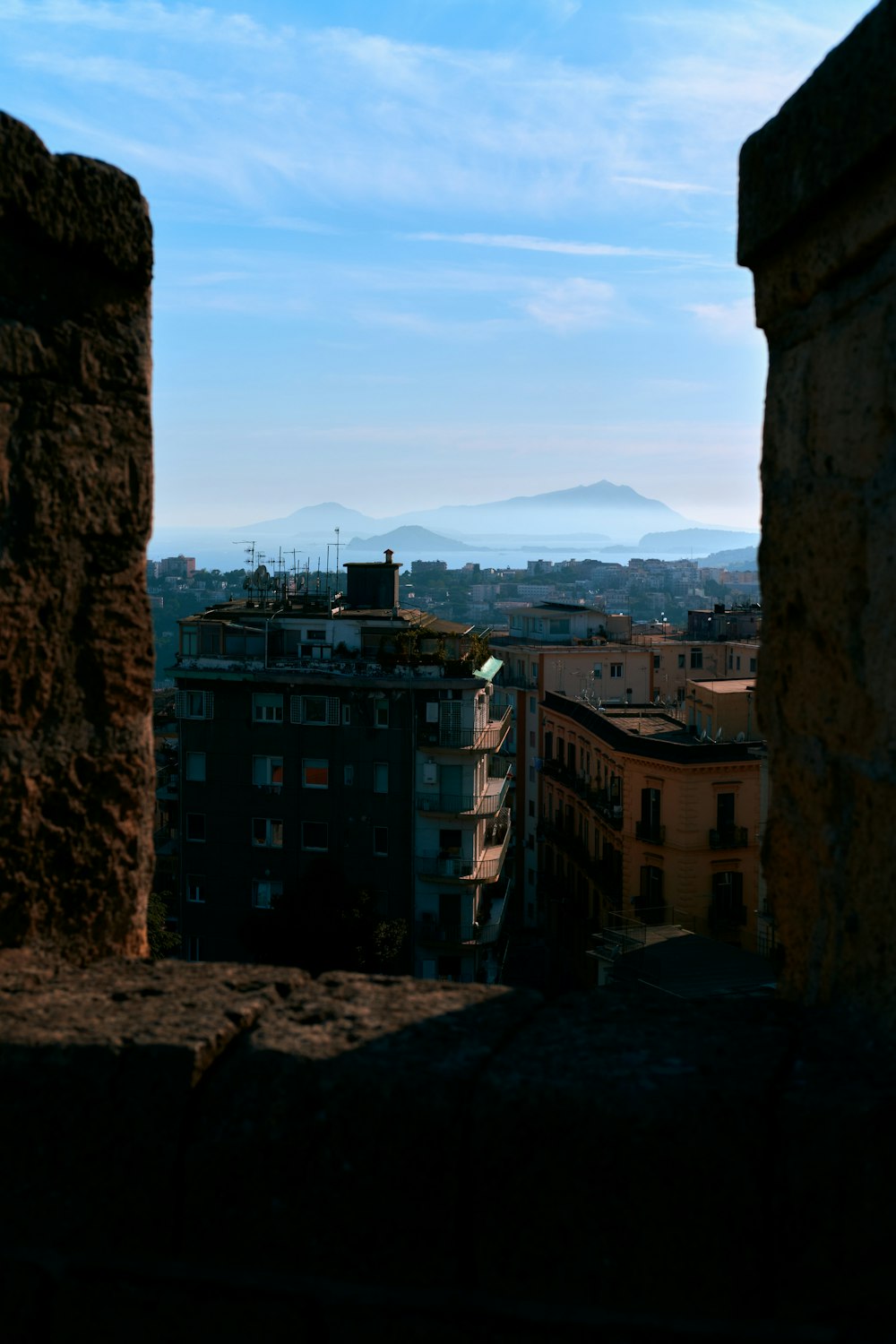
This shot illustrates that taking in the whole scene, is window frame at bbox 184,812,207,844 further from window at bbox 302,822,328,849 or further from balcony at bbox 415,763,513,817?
balcony at bbox 415,763,513,817

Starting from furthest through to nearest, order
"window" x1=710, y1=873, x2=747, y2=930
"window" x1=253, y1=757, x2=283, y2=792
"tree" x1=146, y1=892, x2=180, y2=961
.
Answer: "window" x1=253, y1=757, x2=283, y2=792
"window" x1=710, y1=873, x2=747, y2=930
"tree" x1=146, y1=892, x2=180, y2=961

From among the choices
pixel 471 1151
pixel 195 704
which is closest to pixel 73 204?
pixel 471 1151

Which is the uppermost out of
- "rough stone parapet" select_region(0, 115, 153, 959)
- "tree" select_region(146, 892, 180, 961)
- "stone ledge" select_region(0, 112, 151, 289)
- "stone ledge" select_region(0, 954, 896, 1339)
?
"stone ledge" select_region(0, 112, 151, 289)

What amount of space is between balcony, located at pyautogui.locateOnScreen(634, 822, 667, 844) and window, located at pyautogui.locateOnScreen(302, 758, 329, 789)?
653 centimetres

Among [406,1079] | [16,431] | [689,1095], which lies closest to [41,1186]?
[406,1079]

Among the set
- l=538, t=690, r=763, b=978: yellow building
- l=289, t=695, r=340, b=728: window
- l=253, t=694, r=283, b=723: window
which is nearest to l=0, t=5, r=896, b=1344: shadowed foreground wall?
l=538, t=690, r=763, b=978: yellow building

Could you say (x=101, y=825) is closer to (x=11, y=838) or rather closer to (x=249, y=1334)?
(x=11, y=838)

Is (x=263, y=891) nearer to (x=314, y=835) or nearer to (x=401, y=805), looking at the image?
(x=314, y=835)

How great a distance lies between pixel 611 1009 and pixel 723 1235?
58 cm

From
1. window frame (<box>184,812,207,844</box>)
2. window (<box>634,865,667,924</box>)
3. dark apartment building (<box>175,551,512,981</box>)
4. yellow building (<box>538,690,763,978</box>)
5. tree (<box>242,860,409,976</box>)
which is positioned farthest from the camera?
window frame (<box>184,812,207,844</box>)

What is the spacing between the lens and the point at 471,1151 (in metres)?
2.12

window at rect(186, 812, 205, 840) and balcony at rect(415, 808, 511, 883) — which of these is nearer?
→ balcony at rect(415, 808, 511, 883)

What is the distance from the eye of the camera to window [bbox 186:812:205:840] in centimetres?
3025

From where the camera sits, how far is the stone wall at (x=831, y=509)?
7.48ft
